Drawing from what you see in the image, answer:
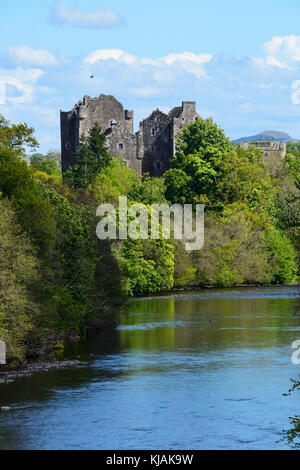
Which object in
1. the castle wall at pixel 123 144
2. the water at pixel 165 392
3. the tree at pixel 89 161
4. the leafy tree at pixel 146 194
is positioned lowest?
the water at pixel 165 392

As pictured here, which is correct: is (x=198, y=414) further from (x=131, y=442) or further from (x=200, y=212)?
(x=200, y=212)

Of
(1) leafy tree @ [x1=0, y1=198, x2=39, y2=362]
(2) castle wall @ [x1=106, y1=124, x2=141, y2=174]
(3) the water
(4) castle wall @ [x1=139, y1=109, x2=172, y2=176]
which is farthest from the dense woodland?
(4) castle wall @ [x1=139, y1=109, x2=172, y2=176]

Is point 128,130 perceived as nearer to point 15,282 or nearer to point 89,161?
point 89,161

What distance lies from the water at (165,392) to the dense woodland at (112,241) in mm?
3507

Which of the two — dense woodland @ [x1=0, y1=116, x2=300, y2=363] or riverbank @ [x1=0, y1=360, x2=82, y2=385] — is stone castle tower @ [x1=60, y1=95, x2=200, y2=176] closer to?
dense woodland @ [x1=0, y1=116, x2=300, y2=363]

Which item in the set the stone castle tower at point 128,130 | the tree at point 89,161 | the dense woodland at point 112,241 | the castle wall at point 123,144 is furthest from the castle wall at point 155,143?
the tree at point 89,161

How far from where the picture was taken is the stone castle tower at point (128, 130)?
14941 cm

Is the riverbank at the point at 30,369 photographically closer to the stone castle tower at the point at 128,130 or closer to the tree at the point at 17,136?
the tree at the point at 17,136

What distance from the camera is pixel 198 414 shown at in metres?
39.8

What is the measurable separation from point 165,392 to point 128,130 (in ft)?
366

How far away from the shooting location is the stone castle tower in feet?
490

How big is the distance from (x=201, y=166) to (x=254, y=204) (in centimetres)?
1006

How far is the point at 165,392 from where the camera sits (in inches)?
1747

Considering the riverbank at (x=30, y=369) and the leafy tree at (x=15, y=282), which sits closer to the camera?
the riverbank at (x=30, y=369)
